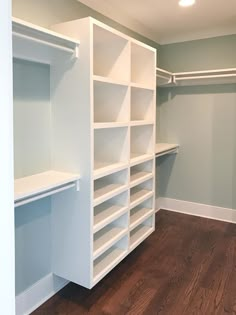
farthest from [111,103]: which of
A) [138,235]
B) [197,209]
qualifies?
[197,209]

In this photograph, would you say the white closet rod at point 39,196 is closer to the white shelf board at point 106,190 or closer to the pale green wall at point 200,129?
the white shelf board at point 106,190

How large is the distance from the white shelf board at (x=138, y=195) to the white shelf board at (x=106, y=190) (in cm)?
23

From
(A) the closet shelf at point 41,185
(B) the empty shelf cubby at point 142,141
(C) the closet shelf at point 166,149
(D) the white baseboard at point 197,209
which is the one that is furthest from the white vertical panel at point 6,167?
(D) the white baseboard at point 197,209

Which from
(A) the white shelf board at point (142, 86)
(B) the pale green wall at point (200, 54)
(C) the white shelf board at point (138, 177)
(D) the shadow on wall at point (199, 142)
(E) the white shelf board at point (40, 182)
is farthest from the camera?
(D) the shadow on wall at point (199, 142)

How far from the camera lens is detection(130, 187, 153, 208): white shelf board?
8.24ft

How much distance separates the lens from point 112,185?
92.0 inches

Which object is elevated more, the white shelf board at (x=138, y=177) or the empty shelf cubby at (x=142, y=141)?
the empty shelf cubby at (x=142, y=141)

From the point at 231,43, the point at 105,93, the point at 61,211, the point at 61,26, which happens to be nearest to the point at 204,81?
the point at 231,43

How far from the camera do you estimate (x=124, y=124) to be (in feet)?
7.30

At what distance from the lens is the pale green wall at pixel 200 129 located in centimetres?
349

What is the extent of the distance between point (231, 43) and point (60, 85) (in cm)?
236

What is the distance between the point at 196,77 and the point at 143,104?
38.7 inches

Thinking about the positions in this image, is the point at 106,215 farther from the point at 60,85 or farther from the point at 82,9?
the point at 82,9

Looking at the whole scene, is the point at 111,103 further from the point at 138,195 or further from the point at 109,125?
the point at 138,195
